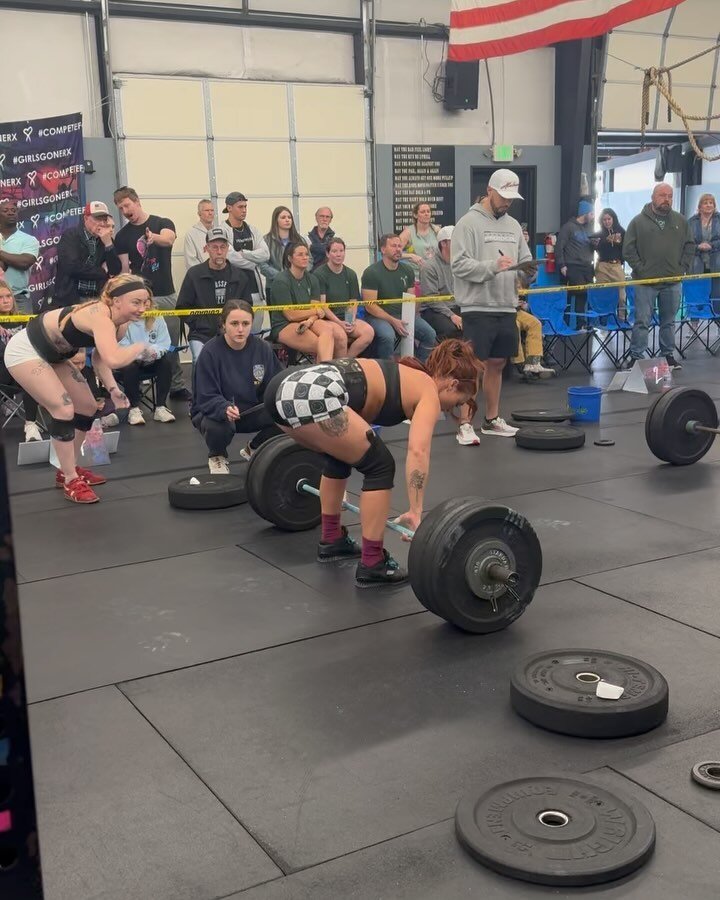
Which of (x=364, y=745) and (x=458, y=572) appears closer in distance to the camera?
(x=364, y=745)

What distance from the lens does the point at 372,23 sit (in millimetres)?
10797

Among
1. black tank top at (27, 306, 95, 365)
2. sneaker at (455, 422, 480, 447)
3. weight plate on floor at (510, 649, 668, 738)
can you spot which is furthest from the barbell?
sneaker at (455, 422, 480, 447)

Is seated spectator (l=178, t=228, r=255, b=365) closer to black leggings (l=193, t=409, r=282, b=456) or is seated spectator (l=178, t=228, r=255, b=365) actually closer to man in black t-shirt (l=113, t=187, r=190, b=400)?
man in black t-shirt (l=113, t=187, r=190, b=400)

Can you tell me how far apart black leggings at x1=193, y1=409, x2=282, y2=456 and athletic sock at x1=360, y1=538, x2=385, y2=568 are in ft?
6.10

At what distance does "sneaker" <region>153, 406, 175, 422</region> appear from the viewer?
7.80m

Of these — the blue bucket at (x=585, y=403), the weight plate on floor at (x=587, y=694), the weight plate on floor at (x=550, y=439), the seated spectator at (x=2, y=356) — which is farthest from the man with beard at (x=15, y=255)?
the weight plate on floor at (x=587, y=694)

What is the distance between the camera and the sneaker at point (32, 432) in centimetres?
693

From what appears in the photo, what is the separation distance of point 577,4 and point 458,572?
22.8ft

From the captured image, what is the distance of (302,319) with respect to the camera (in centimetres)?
767

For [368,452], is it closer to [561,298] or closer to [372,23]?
[561,298]

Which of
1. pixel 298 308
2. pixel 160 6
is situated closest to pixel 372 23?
pixel 160 6

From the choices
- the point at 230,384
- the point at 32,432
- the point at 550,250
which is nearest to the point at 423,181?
the point at 550,250

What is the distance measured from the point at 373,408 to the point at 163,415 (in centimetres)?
427

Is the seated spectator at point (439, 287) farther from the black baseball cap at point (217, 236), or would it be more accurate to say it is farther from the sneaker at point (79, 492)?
the sneaker at point (79, 492)
